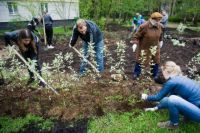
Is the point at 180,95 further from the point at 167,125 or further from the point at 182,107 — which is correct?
the point at 167,125

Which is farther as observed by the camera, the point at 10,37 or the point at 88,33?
the point at 88,33

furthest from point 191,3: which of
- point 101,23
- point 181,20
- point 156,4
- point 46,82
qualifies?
point 46,82

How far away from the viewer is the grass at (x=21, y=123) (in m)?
4.16

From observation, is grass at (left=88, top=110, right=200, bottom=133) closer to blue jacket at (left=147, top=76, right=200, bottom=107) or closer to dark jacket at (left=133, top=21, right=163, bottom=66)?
blue jacket at (left=147, top=76, right=200, bottom=107)

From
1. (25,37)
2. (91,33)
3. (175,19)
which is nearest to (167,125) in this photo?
(91,33)

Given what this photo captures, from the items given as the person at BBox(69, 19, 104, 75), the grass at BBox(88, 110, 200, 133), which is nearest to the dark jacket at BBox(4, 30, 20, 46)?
the person at BBox(69, 19, 104, 75)

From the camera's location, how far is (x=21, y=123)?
14.1ft

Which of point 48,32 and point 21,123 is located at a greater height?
point 48,32

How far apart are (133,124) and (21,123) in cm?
185

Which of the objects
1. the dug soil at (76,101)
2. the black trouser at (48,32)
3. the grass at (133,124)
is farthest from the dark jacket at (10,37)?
the black trouser at (48,32)

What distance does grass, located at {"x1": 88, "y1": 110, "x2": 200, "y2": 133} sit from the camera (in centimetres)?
387

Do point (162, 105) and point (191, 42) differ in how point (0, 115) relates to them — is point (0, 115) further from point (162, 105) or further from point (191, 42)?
point (191, 42)

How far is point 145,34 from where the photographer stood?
5973mm

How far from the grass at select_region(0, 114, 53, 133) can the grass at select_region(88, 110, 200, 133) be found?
0.74 meters
